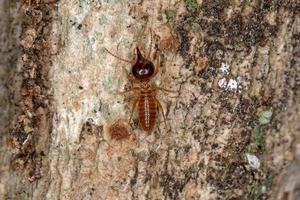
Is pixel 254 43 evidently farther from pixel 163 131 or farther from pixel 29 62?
pixel 29 62

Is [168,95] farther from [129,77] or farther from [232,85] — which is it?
[232,85]

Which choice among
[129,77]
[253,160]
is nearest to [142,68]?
[129,77]

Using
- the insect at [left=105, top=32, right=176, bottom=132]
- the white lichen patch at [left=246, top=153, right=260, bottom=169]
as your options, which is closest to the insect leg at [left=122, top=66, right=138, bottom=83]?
the insect at [left=105, top=32, right=176, bottom=132]

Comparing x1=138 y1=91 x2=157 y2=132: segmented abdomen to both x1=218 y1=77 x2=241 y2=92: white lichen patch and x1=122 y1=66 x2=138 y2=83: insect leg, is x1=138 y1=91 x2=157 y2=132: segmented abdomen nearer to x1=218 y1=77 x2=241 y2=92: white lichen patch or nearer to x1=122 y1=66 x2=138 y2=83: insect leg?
x1=122 y1=66 x2=138 y2=83: insect leg

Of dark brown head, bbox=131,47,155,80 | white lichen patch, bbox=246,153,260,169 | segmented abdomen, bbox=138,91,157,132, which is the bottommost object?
white lichen patch, bbox=246,153,260,169

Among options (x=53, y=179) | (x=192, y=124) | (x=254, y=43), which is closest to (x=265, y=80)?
(x=254, y=43)

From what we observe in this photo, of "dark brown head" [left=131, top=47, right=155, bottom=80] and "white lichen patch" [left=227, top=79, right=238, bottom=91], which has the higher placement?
"dark brown head" [left=131, top=47, right=155, bottom=80]

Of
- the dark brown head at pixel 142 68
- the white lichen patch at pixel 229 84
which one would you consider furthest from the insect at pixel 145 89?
the white lichen patch at pixel 229 84
